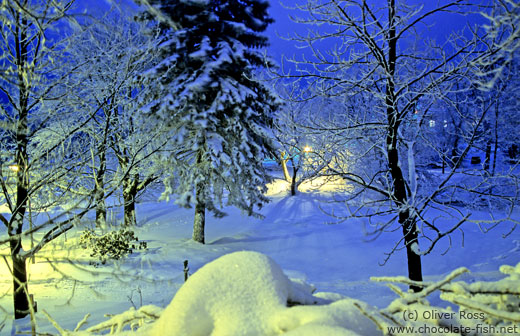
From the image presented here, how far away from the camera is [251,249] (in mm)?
13211

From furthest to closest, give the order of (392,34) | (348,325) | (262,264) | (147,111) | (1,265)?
(147,111), (1,265), (392,34), (262,264), (348,325)

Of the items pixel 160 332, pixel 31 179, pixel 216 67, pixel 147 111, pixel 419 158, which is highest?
pixel 216 67

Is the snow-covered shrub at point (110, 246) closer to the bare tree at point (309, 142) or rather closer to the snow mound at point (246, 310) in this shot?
the bare tree at point (309, 142)

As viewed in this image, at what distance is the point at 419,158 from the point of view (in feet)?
67.8

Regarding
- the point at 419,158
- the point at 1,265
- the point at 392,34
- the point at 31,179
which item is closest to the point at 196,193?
the point at 1,265

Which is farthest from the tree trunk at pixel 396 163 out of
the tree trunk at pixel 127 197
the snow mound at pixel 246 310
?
the tree trunk at pixel 127 197

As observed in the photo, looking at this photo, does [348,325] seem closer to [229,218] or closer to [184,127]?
[184,127]

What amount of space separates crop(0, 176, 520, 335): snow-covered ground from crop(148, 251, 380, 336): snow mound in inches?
177

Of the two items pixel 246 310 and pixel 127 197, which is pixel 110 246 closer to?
pixel 127 197

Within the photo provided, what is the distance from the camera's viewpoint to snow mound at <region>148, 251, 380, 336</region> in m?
1.05

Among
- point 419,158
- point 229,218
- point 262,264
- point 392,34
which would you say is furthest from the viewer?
point 419,158

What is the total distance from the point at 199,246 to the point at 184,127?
505 cm

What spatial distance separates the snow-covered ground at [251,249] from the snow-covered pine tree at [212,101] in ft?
7.56

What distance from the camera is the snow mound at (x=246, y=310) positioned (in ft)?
3.43
